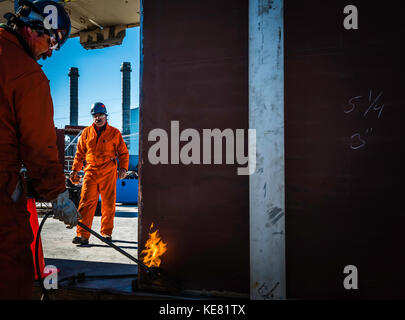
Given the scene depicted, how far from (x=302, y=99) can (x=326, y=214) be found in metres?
0.78

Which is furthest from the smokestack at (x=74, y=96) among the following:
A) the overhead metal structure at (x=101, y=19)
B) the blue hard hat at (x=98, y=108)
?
the blue hard hat at (x=98, y=108)

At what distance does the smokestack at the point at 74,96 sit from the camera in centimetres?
2833

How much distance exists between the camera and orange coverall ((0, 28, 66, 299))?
1455 millimetres

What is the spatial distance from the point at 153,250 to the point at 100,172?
2.24 metres

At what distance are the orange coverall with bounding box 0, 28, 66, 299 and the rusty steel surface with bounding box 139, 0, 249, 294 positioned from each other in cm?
80

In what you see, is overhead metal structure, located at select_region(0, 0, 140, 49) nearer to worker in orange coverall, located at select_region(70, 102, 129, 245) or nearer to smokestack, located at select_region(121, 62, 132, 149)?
worker in orange coverall, located at select_region(70, 102, 129, 245)

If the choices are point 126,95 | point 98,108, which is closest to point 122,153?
point 98,108

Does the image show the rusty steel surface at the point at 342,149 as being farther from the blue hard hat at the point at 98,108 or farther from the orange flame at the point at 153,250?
the blue hard hat at the point at 98,108

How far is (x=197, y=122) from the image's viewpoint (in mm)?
2170

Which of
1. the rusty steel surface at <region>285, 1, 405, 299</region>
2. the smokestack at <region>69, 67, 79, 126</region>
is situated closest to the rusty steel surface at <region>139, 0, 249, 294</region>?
the rusty steel surface at <region>285, 1, 405, 299</region>

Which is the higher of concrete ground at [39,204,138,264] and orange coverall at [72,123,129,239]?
orange coverall at [72,123,129,239]
